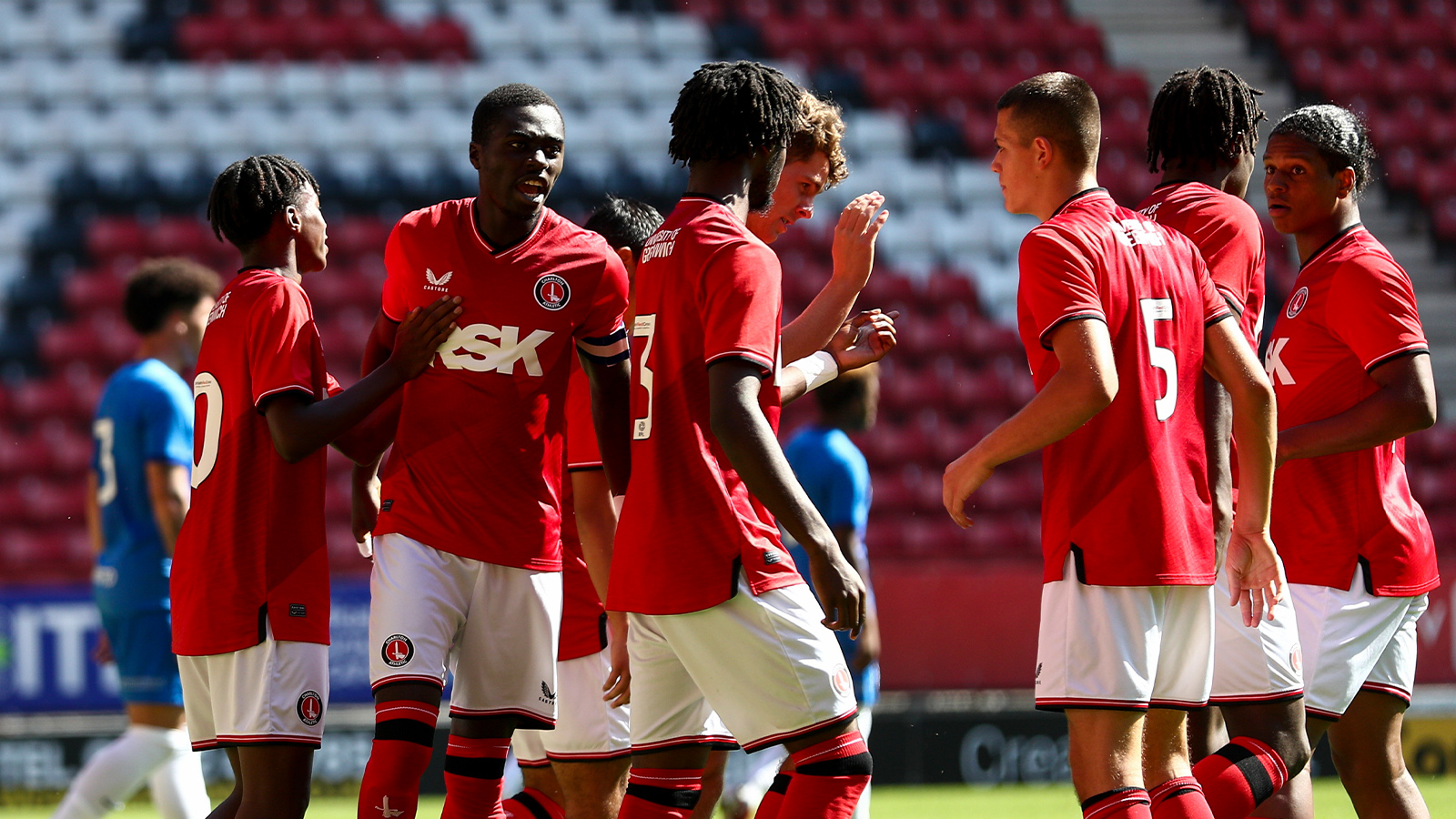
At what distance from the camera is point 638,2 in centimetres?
1496

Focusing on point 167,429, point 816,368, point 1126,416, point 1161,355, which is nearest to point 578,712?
point 816,368

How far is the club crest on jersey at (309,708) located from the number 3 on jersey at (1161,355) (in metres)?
2.11

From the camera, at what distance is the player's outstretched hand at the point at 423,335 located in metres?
3.63

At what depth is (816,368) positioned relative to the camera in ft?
12.7

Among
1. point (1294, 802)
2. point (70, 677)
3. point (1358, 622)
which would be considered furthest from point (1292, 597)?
point (70, 677)

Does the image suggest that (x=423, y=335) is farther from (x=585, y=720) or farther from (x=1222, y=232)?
(x=1222, y=232)

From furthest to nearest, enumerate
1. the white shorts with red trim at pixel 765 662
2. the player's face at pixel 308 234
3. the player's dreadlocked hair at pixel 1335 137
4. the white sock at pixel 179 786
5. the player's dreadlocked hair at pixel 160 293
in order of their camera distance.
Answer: the player's dreadlocked hair at pixel 160 293, the white sock at pixel 179 786, the player's dreadlocked hair at pixel 1335 137, the player's face at pixel 308 234, the white shorts with red trim at pixel 765 662

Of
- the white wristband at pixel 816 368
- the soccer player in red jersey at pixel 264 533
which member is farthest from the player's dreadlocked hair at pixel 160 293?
the white wristband at pixel 816 368

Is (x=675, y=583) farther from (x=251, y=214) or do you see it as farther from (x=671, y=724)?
(x=251, y=214)

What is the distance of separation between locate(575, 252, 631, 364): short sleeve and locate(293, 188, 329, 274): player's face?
75cm

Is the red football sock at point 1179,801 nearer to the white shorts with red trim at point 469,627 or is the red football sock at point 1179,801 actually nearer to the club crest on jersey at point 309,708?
the white shorts with red trim at point 469,627

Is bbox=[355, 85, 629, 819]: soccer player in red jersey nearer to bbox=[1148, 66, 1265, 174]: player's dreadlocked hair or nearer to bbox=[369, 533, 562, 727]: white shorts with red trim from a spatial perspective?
bbox=[369, 533, 562, 727]: white shorts with red trim

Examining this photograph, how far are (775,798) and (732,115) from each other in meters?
1.51

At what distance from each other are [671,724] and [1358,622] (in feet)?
6.59
